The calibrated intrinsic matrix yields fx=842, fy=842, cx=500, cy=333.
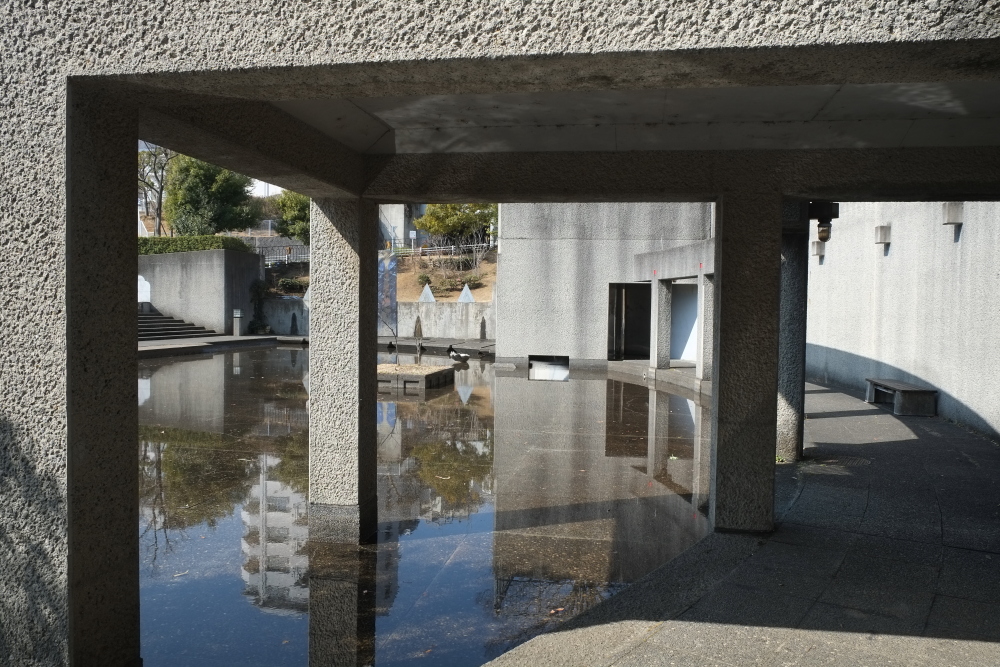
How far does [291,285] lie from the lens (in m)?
38.6

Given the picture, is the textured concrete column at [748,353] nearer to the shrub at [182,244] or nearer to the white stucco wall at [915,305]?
the white stucco wall at [915,305]

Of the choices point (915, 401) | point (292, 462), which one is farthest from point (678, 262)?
point (292, 462)

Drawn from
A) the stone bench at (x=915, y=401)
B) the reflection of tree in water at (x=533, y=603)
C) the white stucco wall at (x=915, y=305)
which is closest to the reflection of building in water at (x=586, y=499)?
the reflection of tree in water at (x=533, y=603)

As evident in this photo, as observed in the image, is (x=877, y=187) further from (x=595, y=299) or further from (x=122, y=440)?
(x=595, y=299)

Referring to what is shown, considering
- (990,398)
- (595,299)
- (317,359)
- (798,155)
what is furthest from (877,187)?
(595,299)

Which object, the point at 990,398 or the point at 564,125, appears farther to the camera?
the point at 990,398

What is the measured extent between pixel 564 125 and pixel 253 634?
3.80 m

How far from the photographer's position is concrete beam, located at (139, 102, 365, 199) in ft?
13.7

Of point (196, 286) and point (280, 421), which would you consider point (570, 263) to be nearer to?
point (280, 421)

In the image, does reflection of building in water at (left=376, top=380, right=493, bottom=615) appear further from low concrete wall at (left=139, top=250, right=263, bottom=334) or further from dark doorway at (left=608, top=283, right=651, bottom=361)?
low concrete wall at (left=139, top=250, right=263, bottom=334)

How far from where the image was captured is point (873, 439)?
1048 cm

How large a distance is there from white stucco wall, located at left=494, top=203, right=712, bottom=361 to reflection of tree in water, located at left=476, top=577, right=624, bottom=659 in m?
16.4

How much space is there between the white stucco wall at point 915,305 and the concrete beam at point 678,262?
286cm

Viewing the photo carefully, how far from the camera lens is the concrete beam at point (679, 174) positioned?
230 inches
